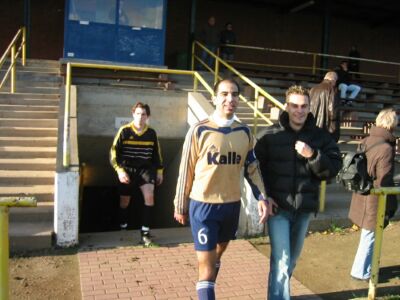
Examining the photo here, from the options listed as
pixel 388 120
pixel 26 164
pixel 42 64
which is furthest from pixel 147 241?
pixel 42 64

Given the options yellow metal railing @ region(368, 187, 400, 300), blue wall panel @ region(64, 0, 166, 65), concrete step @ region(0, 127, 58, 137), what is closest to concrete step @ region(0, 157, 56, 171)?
concrete step @ region(0, 127, 58, 137)

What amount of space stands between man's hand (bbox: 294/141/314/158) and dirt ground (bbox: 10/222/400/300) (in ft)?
5.66

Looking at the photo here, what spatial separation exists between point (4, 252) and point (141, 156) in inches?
103

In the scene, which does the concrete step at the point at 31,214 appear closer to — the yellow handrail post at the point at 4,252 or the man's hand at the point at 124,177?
the man's hand at the point at 124,177

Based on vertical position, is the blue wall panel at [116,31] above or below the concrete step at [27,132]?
above

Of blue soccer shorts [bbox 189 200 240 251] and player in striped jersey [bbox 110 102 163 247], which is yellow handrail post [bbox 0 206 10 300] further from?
player in striped jersey [bbox 110 102 163 247]

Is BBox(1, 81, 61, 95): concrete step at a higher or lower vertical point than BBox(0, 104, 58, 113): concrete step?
higher

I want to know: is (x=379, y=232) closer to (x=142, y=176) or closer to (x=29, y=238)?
(x=142, y=176)

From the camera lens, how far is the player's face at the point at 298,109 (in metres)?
3.33

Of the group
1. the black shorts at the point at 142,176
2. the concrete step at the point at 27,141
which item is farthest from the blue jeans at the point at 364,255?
the concrete step at the point at 27,141

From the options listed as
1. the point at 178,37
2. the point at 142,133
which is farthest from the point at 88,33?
the point at 142,133

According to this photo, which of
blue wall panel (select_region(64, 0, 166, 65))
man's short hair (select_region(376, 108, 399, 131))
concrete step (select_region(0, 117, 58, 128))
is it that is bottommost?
concrete step (select_region(0, 117, 58, 128))

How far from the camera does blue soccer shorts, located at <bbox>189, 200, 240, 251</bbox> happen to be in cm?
317

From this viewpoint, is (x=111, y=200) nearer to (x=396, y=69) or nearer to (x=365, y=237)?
(x=365, y=237)
